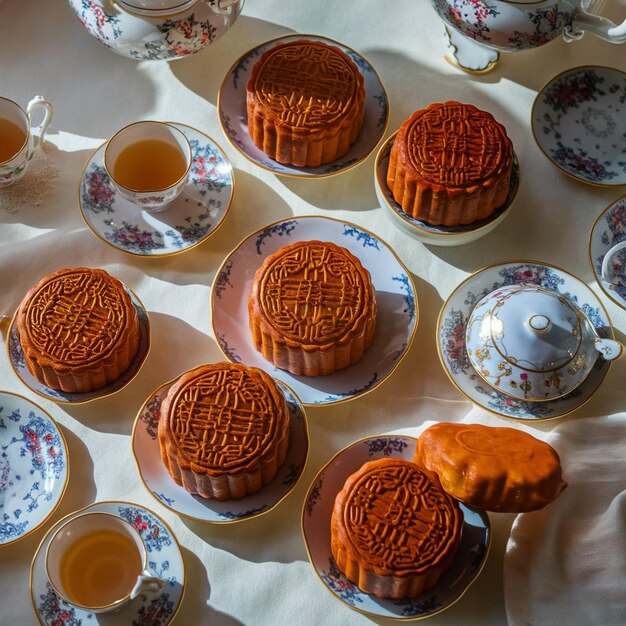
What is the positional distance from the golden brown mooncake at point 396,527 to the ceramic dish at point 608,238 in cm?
49

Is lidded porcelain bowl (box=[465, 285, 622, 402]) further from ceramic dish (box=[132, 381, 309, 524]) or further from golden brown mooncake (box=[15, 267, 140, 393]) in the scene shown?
golden brown mooncake (box=[15, 267, 140, 393])

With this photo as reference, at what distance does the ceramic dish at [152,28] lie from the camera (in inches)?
65.1

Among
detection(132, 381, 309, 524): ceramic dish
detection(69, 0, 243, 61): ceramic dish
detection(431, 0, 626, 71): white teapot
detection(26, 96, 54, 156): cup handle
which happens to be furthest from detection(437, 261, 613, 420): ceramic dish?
detection(26, 96, 54, 156): cup handle

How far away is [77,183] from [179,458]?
587 mm

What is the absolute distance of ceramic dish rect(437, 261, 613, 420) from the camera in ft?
5.36

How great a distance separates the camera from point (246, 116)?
1841 millimetres

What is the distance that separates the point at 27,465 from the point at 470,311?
0.77m

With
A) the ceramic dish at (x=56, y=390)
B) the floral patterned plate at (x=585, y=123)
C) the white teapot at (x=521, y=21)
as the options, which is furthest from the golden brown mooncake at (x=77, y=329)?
the floral patterned plate at (x=585, y=123)

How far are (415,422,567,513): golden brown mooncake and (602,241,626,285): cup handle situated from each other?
Answer: 1.13ft

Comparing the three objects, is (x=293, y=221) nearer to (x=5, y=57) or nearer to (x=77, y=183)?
(x=77, y=183)

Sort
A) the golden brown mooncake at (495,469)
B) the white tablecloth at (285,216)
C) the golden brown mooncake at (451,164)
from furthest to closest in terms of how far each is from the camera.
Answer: the golden brown mooncake at (451,164) < the white tablecloth at (285,216) < the golden brown mooncake at (495,469)

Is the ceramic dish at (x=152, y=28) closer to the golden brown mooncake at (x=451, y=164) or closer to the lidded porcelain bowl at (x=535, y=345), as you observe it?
the golden brown mooncake at (x=451, y=164)

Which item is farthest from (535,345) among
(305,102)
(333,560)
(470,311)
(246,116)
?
(246,116)

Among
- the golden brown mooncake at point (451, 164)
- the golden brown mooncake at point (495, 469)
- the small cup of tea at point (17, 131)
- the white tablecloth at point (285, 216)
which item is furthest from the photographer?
the small cup of tea at point (17, 131)
